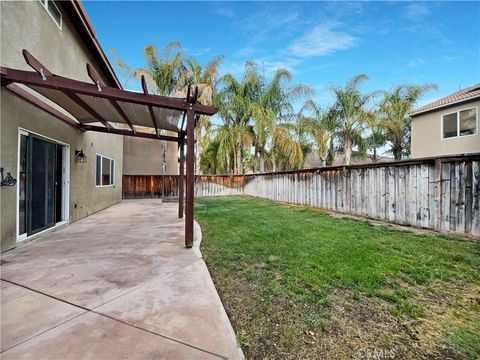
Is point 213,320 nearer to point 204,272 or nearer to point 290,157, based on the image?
point 204,272

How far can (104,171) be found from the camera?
9.27 metres

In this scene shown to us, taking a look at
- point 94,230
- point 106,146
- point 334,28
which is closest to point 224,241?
point 94,230

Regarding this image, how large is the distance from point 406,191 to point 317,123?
43.0ft

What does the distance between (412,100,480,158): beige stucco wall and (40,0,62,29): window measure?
1369 centimetres

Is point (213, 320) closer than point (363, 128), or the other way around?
point (213, 320)

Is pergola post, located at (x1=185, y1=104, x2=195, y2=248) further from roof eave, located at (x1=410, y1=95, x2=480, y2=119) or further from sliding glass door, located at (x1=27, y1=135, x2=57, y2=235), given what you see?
roof eave, located at (x1=410, y1=95, x2=480, y2=119)

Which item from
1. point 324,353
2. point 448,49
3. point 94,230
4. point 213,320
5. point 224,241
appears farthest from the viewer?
point 448,49

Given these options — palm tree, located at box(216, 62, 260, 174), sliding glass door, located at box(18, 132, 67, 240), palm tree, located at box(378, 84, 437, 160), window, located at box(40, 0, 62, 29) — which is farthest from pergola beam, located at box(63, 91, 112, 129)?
palm tree, located at box(378, 84, 437, 160)

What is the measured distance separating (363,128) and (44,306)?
61.0ft

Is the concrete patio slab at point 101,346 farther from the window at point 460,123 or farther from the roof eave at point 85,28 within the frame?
the window at point 460,123

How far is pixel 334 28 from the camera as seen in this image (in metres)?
9.21

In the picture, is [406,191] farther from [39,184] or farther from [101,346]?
[39,184]

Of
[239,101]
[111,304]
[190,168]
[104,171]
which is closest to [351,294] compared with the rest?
[111,304]

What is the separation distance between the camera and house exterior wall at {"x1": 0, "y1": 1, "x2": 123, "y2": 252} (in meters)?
3.67
